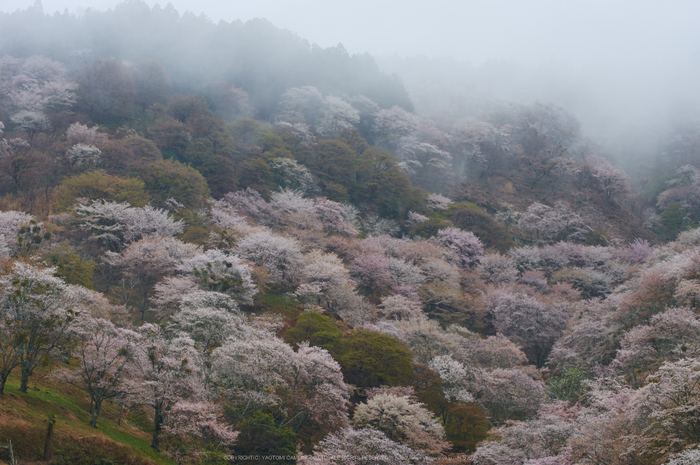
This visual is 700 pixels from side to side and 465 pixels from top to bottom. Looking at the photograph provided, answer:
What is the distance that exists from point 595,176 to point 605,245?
57.6ft

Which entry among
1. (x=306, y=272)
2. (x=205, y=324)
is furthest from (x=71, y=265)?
(x=306, y=272)

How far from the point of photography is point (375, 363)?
23.4 metres

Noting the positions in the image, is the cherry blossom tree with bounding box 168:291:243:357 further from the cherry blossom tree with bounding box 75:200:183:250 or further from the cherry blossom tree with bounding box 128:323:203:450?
the cherry blossom tree with bounding box 75:200:183:250

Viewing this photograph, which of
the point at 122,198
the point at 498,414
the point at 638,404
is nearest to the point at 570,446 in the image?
the point at 638,404

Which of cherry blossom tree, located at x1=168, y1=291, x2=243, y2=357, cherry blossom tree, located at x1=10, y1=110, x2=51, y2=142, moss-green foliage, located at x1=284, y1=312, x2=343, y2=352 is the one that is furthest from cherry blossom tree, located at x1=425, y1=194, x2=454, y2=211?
cherry blossom tree, located at x1=10, y1=110, x2=51, y2=142

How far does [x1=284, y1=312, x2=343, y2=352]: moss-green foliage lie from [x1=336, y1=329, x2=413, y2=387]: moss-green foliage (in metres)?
0.89

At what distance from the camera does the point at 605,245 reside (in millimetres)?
59469

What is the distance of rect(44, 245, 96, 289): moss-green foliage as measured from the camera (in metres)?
23.8

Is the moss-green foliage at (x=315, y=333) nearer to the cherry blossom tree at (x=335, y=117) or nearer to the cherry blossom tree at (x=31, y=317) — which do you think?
the cherry blossom tree at (x=31, y=317)

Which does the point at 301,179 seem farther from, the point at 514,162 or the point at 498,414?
the point at 514,162

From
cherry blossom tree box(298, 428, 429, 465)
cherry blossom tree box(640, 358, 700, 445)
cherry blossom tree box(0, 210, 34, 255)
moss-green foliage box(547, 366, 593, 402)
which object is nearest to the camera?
cherry blossom tree box(640, 358, 700, 445)

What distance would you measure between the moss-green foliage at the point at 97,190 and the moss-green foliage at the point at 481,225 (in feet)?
121

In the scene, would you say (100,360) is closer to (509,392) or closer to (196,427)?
(196,427)

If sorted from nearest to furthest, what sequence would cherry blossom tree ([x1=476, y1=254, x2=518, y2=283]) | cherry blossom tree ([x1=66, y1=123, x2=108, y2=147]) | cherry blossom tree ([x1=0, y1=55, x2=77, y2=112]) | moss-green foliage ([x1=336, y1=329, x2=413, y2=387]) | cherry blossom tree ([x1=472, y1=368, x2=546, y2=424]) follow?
moss-green foliage ([x1=336, y1=329, x2=413, y2=387]), cherry blossom tree ([x1=472, y1=368, x2=546, y2=424]), cherry blossom tree ([x1=66, y1=123, x2=108, y2=147]), cherry blossom tree ([x1=476, y1=254, x2=518, y2=283]), cherry blossom tree ([x1=0, y1=55, x2=77, y2=112])
